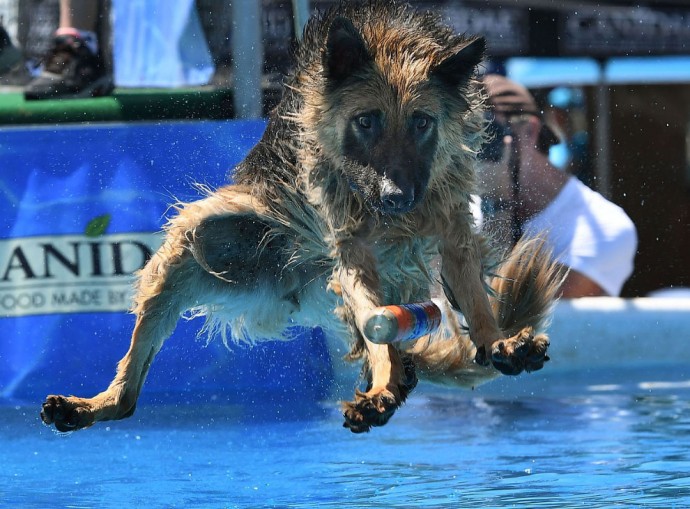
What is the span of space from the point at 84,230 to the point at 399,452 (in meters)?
1.76

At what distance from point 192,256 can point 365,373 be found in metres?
0.73

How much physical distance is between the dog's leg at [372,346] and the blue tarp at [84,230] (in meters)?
1.64

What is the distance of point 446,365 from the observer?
4.39m

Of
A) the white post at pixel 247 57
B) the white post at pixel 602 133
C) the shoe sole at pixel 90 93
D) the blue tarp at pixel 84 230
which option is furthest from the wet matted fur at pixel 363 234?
the white post at pixel 602 133

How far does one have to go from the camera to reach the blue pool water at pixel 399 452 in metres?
3.89

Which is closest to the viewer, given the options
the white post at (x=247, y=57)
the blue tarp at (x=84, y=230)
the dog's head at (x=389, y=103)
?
the dog's head at (x=389, y=103)

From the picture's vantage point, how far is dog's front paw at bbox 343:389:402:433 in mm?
3451

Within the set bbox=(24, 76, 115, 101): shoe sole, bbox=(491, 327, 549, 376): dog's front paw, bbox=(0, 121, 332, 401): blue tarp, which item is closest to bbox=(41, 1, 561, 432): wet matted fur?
bbox=(491, 327, 549, 376): dog's front paw

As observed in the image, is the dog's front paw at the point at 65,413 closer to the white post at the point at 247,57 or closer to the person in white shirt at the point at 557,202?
the white post at the point at 247,57

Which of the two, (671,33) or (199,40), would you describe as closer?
(199,40)

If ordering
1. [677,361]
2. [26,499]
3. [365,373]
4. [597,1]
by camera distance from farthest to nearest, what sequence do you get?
[597,1] → [677,361] → [365,373] → [26,499]

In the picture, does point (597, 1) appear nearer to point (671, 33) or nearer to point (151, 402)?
point (671, 33)

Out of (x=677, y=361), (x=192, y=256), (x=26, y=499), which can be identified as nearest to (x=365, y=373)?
(x=192, y=256)

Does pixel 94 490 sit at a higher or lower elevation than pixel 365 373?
lower
